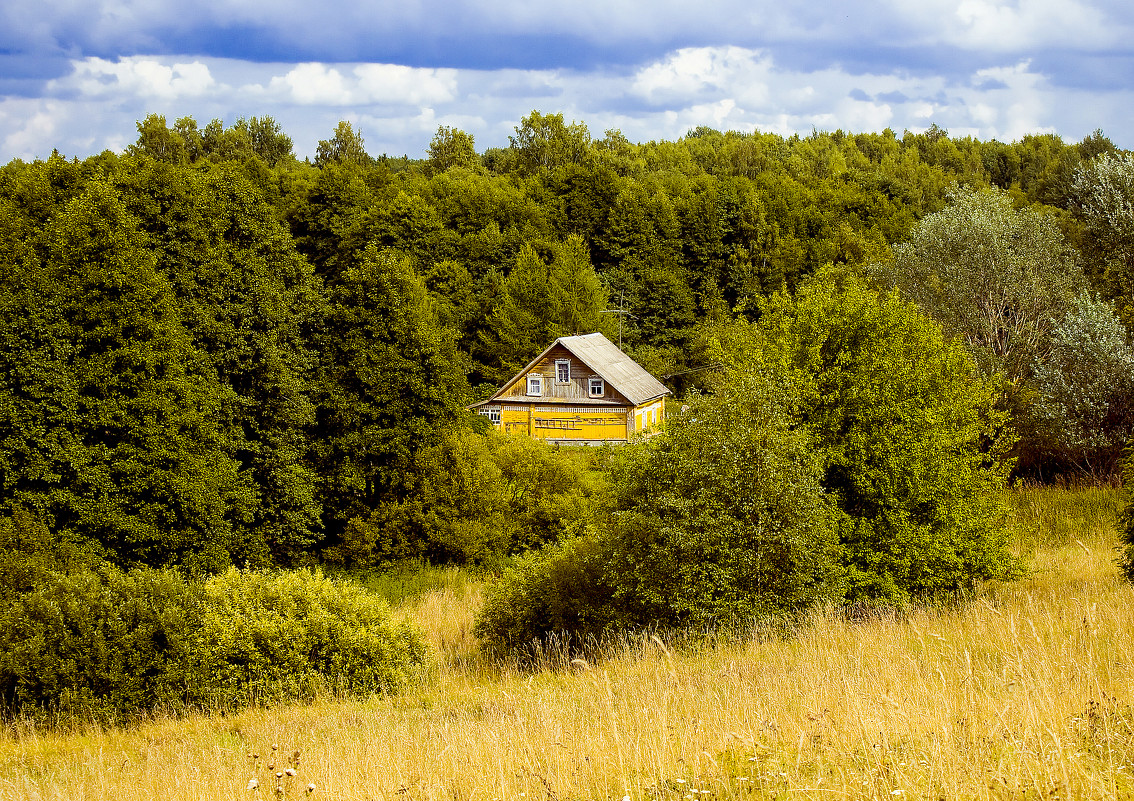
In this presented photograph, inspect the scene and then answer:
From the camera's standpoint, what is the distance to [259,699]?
1458cm

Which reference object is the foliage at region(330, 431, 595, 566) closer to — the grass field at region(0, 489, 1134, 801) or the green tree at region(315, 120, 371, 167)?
the grass field at region(0, 489, 1134, 801)

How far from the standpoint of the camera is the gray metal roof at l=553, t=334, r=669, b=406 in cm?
5344

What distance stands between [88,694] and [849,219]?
84832mm

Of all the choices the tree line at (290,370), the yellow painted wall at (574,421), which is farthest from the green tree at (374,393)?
the yellow painted wall at (574,421)

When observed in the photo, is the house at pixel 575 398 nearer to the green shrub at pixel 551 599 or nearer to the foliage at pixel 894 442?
the foliage at pixel 894 442

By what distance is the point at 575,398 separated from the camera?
54969mm

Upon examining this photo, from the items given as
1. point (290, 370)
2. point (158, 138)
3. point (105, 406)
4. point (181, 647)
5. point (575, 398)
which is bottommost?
point (181, 647)

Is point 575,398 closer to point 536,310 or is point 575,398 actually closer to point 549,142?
point 536,310

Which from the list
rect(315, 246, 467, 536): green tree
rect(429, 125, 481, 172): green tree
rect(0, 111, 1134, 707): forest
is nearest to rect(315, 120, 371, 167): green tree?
rect(429, 125, 481, 172): green tree

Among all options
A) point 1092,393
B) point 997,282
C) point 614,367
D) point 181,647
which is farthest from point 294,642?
point 614,367

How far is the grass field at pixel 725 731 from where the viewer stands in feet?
19.9

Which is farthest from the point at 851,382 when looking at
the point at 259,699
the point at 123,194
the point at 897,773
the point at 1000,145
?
the point at 1000,145

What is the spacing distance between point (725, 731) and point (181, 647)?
35.5 ft

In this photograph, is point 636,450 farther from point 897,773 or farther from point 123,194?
A: point 123,194
